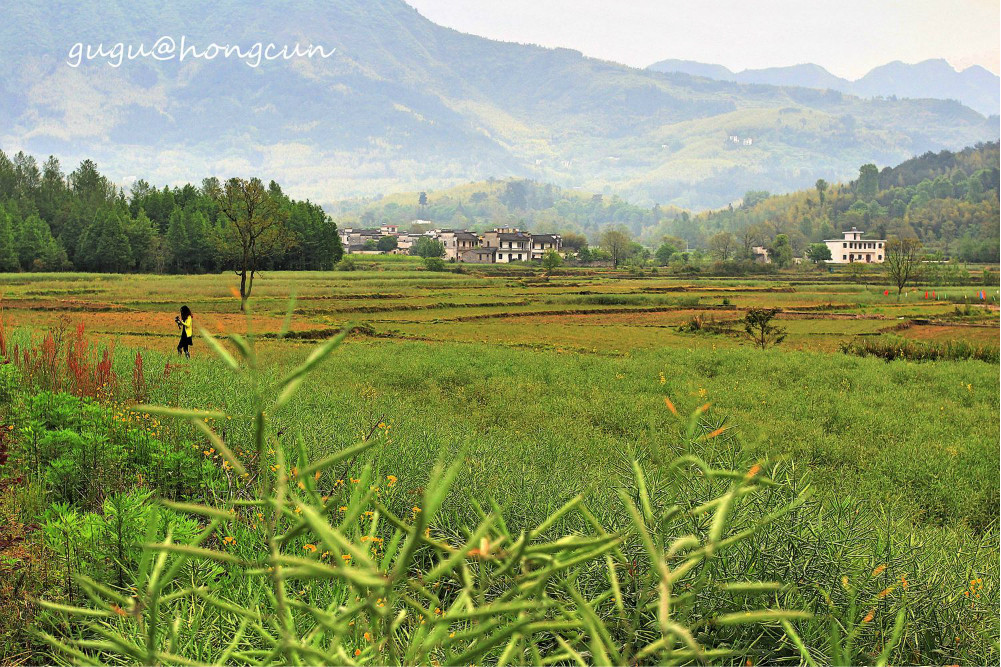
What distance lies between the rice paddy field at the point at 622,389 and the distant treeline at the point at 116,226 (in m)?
→ 0.27

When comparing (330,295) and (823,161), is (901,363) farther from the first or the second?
(823,161)

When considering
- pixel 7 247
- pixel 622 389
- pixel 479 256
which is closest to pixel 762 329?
pixel 622 389

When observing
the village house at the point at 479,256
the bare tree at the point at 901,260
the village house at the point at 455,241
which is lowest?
the bare tree at the point at 901,260

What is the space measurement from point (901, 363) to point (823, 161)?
14839 cm

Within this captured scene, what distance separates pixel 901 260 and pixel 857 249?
198 centimetres

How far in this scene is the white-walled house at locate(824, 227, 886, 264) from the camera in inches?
A: 508

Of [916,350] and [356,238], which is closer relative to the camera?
[916,350]

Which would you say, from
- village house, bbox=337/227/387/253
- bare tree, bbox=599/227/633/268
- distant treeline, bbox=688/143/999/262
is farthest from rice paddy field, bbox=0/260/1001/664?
bare tree, bbox=599/227/633/268

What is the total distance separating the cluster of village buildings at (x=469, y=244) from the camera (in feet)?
44.1

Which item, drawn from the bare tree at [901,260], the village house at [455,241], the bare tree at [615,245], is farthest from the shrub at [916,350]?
the village house at [455,241]

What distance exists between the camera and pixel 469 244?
1478 centimetres

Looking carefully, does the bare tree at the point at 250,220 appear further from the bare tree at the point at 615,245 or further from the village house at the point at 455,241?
the bare tree at the point at 615,245

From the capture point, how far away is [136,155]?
15211 mm

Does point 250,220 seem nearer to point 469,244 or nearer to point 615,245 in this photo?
point 469,244
